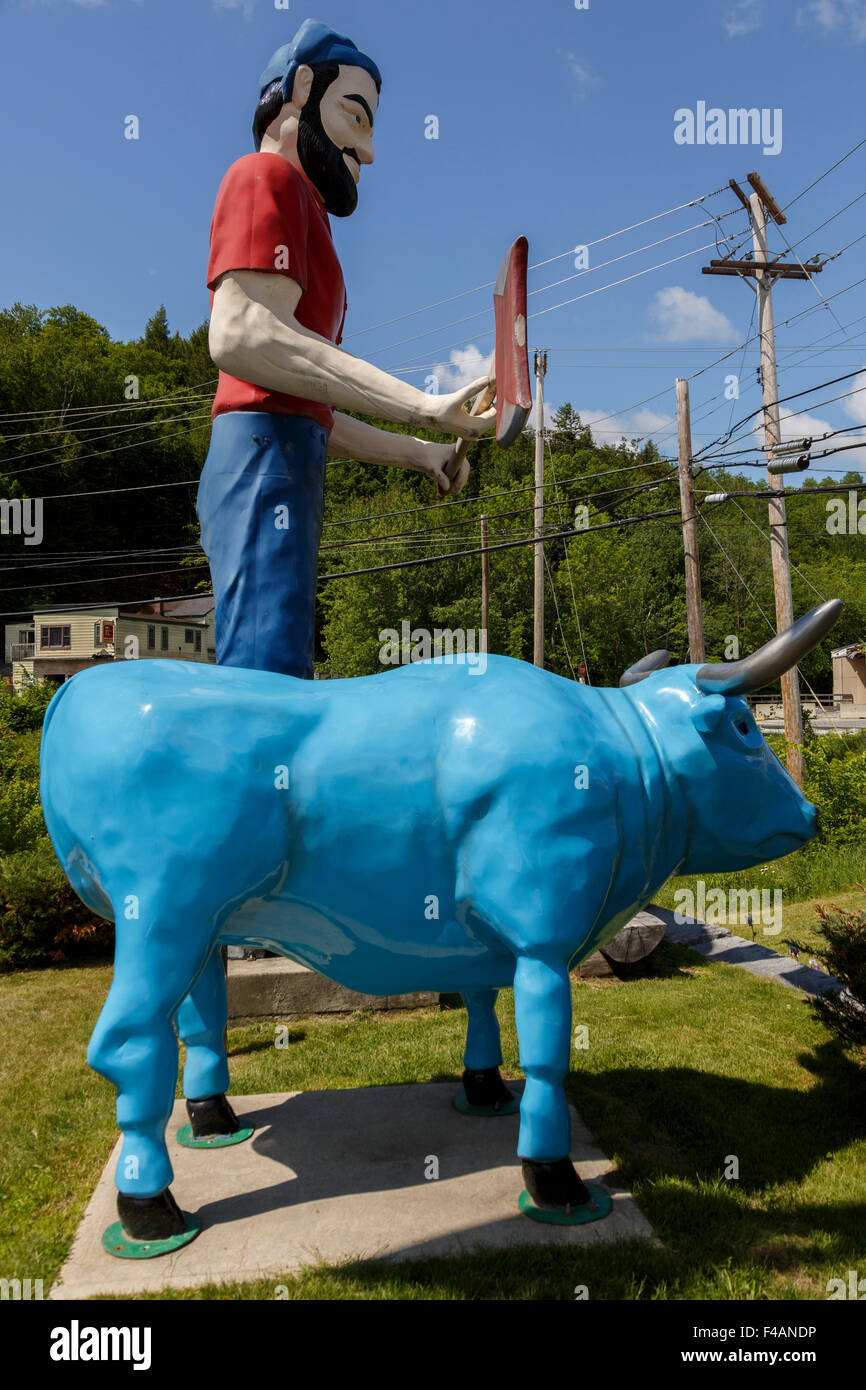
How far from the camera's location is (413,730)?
11.8ft

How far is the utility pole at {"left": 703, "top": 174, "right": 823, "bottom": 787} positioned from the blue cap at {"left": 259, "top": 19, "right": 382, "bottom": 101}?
1135 centimetres

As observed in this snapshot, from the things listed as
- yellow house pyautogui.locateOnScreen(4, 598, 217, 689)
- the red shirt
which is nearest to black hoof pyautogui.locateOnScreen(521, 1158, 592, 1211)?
Answer: the red shirt

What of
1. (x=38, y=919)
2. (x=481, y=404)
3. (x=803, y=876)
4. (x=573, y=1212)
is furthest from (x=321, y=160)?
(x=803, y=876)

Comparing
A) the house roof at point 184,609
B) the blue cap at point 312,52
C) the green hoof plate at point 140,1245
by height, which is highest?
the house roof at point 184,609

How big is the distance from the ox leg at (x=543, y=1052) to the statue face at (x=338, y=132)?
3.51 metres

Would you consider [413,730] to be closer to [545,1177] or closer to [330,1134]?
[545,1177]

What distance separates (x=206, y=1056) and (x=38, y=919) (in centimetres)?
557

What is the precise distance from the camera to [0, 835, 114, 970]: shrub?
30.4ft

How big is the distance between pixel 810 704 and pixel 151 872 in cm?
5314

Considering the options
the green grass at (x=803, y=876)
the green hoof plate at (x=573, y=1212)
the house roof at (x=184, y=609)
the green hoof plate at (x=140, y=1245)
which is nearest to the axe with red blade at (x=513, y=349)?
the green hoof plate at (x=573, y=1212)

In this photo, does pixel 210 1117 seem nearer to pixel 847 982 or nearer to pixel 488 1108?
pixel 488 1108

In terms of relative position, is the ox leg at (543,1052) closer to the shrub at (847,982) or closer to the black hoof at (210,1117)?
the black hoof at (210,1117)

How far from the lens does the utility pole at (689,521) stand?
16.1 meters

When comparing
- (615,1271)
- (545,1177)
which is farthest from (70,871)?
(615,1271)
